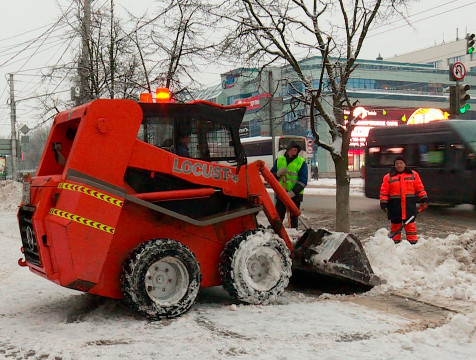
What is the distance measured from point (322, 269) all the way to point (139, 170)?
2263 mm

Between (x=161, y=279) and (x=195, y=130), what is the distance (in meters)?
1.53

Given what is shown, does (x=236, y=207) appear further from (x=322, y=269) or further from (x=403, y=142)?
(x=403, y=142)

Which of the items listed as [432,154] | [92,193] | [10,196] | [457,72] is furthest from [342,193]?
[10,196]

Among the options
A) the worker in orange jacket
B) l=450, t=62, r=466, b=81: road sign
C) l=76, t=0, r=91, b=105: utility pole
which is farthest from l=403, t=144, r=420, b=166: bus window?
l=76, t=0, r=91, b=105: utility pole

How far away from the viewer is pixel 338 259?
5723mm

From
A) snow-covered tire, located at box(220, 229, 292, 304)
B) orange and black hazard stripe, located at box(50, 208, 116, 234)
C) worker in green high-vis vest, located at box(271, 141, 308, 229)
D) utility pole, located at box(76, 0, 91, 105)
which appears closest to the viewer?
orange and black hazard stripe, located at box(50, 208, 116, 234)

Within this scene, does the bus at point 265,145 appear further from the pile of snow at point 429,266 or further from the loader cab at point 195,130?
the loader cab at point 195,130

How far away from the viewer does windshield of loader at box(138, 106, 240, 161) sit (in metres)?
5.15

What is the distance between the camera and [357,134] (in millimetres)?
Answer: 50688

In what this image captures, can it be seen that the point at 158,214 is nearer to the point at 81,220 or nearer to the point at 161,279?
the point at 161,279

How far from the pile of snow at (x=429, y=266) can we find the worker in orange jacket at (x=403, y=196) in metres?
1.17

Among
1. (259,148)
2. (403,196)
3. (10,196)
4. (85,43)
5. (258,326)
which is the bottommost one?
(258,326)

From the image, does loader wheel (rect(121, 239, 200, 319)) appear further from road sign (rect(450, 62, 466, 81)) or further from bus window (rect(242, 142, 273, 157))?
bus window (rect(242, 142, 273, 157))

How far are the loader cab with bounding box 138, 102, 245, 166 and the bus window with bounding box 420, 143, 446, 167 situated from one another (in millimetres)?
10922
